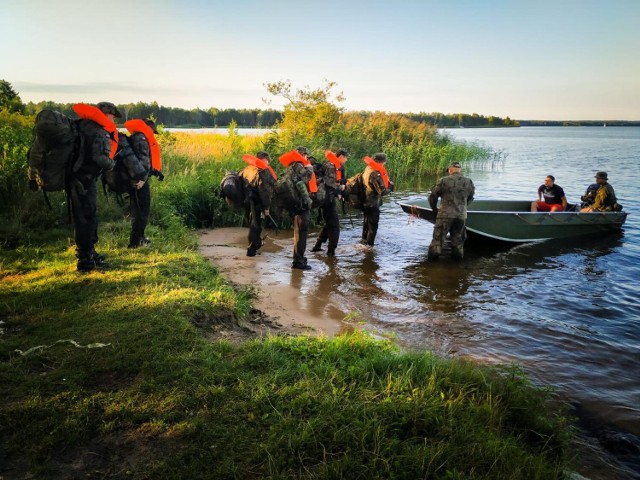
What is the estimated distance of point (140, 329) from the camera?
14.8ft

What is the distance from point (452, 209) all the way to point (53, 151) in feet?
24.8

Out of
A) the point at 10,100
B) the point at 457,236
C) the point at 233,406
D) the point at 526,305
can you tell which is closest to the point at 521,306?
the point at 526,305

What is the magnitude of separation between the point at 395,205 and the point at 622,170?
2072 centimetres

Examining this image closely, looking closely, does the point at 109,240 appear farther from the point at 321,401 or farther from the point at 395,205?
the point at 395,205

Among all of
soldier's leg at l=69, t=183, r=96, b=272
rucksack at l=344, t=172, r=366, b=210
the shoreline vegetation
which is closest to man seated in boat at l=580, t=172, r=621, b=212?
rucksack at l=344, t=172, r=366, b=210

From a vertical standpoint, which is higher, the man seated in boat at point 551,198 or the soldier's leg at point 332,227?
the man seated in boat at point 551,198

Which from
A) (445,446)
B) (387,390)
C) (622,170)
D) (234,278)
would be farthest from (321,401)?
(622,170)

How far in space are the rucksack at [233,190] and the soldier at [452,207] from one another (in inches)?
169

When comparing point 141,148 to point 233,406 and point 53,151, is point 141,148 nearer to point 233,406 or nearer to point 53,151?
point 53,151

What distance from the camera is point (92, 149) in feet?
20.1

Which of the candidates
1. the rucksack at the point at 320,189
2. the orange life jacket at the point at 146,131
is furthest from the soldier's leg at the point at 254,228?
the orange life jacket at the point at 146,131

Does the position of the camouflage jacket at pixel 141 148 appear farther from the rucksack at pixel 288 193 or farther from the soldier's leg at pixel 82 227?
the rucksack at pixel 288 193

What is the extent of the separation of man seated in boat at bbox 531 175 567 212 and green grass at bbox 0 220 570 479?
961 cm

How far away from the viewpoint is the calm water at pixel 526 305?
493cm
